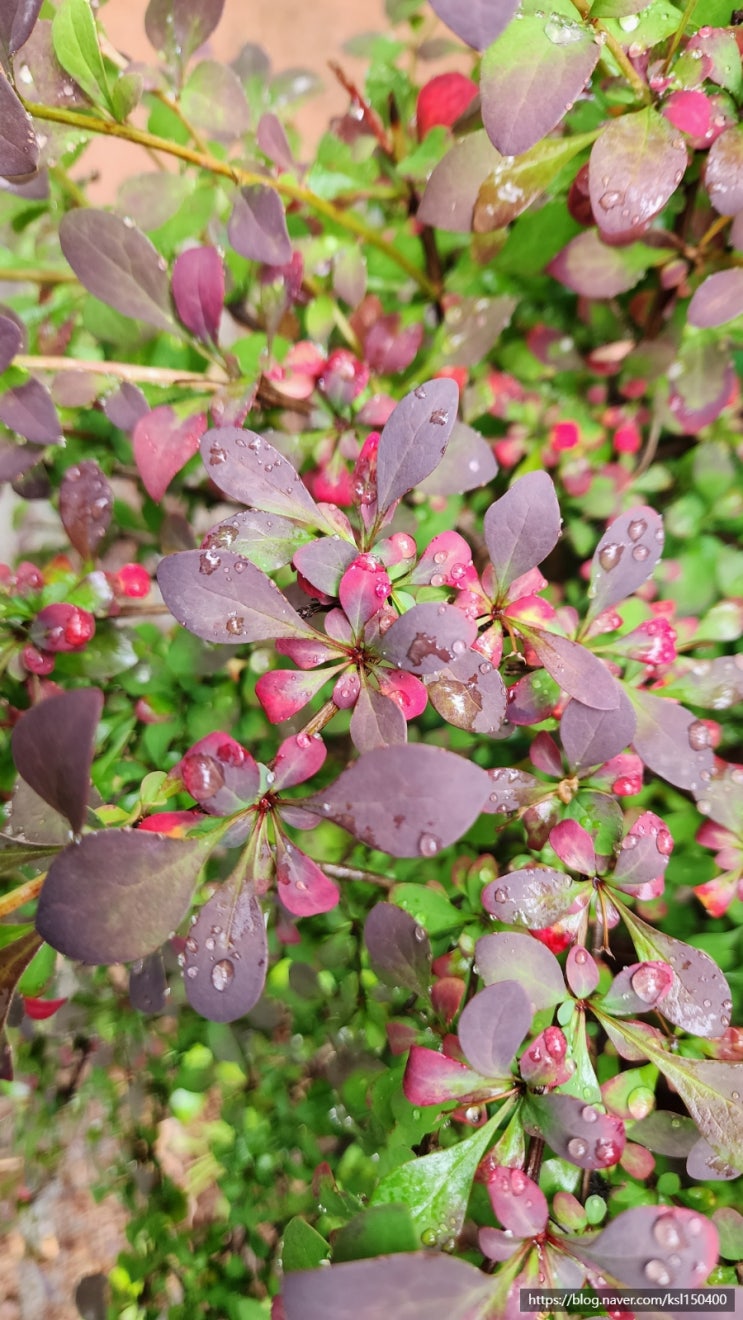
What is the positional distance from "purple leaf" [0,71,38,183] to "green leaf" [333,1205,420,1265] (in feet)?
1.59

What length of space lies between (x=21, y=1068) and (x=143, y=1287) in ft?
0.79

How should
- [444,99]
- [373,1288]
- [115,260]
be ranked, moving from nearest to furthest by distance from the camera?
[373,1288]
[115,260]
[444,99]

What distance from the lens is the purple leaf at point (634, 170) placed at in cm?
41

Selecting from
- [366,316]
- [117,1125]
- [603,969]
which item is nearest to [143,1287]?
[117,1125]

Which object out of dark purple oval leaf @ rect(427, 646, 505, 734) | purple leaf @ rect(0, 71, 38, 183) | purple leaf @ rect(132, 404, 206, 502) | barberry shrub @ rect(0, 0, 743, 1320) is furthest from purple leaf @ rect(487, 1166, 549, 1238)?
purple leaf @ rect(0, 71, 38, 183)

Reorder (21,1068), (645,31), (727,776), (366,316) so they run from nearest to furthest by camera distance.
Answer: (645,31) < (727,776) < (366,316) < (21,1068)

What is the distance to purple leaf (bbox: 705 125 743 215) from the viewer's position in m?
0.44

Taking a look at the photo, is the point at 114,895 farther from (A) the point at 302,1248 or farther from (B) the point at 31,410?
(B) the point at 31,410

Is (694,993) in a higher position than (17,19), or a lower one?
lower

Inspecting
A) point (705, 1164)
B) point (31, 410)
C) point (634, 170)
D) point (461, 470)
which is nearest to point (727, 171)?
point (634, 170)

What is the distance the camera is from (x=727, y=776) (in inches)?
20.2

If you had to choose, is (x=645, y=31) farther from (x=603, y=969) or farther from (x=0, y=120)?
(x=603, y=969)

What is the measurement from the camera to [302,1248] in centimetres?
35

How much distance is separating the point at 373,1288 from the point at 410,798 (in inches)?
6.4
